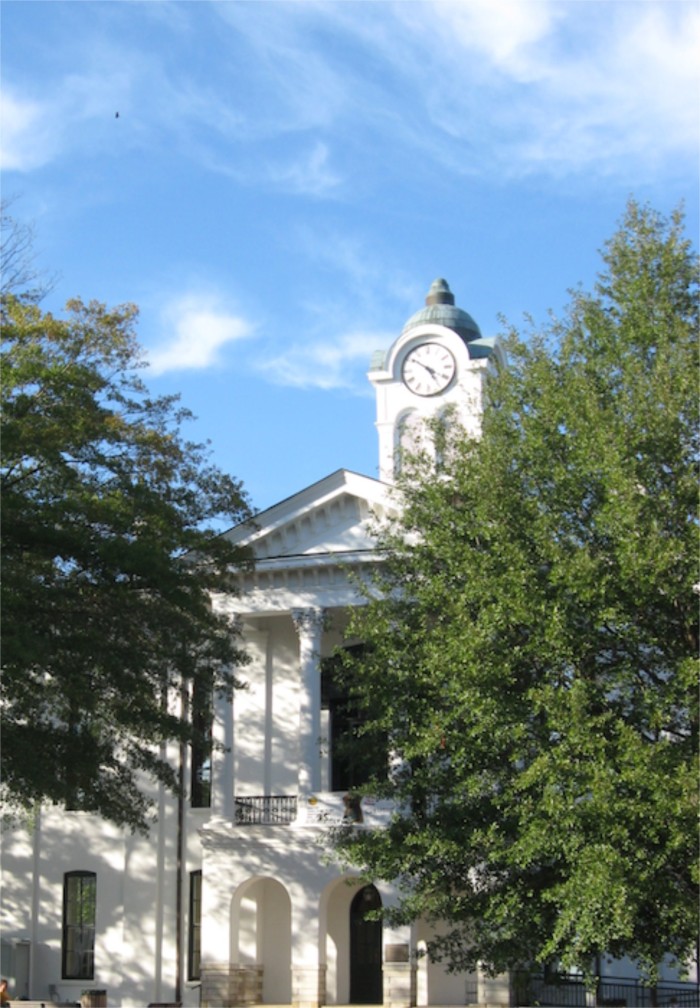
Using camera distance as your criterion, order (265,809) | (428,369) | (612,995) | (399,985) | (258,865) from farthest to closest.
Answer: (428,369) < (265,809) < (258,865) < (399,985) < (612,995)

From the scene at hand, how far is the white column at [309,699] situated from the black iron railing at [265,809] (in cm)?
127

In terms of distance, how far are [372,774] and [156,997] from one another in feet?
49.3

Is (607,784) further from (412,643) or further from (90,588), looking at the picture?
(90,588)

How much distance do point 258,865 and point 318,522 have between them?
8077mm

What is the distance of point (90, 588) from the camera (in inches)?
979

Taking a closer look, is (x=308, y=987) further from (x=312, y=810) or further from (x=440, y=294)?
(x=440, y=294)

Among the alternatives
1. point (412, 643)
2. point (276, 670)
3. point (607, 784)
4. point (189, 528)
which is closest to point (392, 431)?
point (276, 670)

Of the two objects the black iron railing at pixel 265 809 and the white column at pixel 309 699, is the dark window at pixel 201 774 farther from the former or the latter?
the white column at pixel 309 699

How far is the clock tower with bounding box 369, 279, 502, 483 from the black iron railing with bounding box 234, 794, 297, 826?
47.6 ft

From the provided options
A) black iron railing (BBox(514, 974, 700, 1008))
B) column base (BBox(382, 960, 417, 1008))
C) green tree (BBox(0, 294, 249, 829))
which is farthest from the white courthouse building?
green tree (BBox(0, 294, 249, 829))

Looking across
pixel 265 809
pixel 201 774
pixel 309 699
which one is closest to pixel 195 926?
pixel 201 774

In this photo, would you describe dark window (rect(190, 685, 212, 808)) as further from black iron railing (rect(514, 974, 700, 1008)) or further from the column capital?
black iron railing (rect(514, 974, 700, 1008))

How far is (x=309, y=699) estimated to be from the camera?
114ft

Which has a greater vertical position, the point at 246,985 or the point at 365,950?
the point at 365,950
